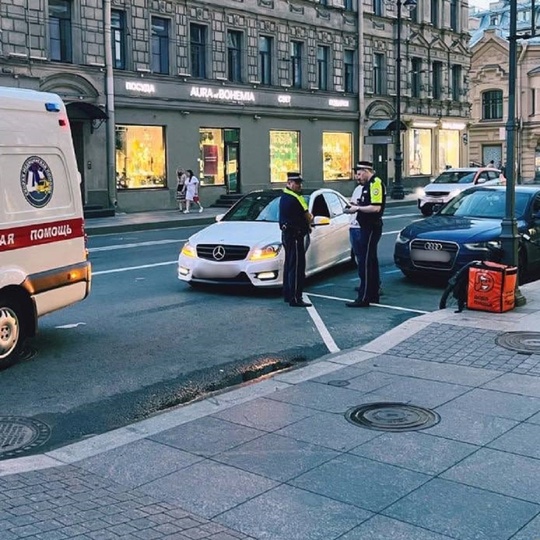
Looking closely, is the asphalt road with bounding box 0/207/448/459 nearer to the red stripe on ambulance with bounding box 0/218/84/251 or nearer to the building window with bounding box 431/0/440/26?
the red stripe on ambulance with bounding box 0/218/84/251

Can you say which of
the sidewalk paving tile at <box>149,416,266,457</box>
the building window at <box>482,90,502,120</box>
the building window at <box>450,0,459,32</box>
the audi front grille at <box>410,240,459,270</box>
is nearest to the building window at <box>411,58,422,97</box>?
the building window at <box>450,0,459,32</box>

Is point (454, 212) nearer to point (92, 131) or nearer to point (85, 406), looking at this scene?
point (85, 406)

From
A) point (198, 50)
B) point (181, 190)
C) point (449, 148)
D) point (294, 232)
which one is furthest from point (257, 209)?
point (449, 148)

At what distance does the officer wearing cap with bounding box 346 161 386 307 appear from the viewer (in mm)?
10727

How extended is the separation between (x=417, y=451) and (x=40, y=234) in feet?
14.6

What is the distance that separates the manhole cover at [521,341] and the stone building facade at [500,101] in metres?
55.0

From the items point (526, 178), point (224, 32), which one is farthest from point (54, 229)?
point (526, 178)

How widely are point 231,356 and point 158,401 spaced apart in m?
1.64

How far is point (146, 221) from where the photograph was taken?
1038 inches

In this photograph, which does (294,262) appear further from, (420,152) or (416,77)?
(416,77)

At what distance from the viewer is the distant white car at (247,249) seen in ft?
37.9

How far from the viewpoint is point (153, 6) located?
99.7ft

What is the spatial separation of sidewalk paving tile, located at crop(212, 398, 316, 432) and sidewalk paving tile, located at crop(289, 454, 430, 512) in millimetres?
845

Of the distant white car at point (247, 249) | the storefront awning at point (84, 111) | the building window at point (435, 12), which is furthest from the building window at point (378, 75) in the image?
the distant white car at point (247, 249)
